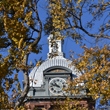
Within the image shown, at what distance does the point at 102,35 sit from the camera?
11.7 metres

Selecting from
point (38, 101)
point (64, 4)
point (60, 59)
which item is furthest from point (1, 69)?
point (60, 59)

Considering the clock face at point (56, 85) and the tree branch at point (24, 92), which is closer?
the tree branch at point (24, 92)

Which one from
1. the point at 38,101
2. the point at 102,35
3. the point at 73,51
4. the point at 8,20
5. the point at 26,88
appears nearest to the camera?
the point at 26,88

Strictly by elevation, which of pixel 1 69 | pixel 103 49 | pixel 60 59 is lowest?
pixel 1 69

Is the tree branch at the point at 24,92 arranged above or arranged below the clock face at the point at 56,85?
below

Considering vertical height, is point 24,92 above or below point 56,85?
below

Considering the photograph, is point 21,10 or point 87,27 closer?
point 21,10

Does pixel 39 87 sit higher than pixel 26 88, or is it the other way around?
pixel 39 87

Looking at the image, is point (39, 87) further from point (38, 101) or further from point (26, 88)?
point (26, 88)

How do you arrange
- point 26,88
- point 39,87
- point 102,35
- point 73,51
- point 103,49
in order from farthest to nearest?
point 39,87, point 73,51, point 103,49, point 102,35, point 26,88

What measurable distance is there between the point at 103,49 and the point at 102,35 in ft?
3.30

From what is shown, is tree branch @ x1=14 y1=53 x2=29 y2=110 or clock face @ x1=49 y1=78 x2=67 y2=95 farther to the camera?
clock face @ x1=49 y1=78 x2=67 y2=95

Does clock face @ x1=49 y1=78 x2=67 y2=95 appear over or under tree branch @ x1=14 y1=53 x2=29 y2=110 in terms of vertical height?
over

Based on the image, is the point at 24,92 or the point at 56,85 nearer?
the point at 24,92
